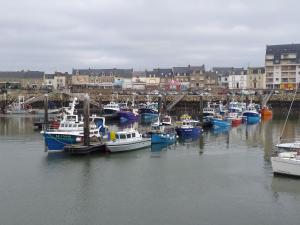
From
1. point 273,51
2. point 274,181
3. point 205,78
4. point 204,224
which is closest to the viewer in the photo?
point 204,224

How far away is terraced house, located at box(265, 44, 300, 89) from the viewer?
455 ft

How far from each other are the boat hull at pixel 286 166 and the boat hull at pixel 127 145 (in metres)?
15.3

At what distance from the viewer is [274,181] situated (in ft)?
109

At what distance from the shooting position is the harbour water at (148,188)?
26.2 m

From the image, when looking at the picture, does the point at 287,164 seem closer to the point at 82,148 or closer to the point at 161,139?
the point at 82,148

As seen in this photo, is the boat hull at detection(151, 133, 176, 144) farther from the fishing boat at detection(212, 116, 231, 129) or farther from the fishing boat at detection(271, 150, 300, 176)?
the fishing boat at detection(212, 116, 231, 129)

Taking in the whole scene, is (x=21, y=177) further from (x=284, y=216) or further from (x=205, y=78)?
(x=205, y=78)

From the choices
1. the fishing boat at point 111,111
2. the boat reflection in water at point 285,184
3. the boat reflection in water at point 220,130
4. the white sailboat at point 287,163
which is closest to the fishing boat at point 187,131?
the boat reflection in water at point 220,130

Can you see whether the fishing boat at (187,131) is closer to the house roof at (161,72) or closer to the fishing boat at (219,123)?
the fishing boat at (219,123)

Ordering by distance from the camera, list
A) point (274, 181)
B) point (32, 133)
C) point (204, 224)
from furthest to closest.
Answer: point (32, 133) → point (274, 181) → point (204, 224)

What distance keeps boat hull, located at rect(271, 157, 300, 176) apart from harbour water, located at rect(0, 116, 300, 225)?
601 millimetres

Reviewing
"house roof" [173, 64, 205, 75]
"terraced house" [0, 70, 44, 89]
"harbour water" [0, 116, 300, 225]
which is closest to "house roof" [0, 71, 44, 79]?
"terraced house" [0, 70, 44, 89]

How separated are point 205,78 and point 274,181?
131830 millimetres

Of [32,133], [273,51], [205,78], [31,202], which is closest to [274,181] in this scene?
[31,202]
